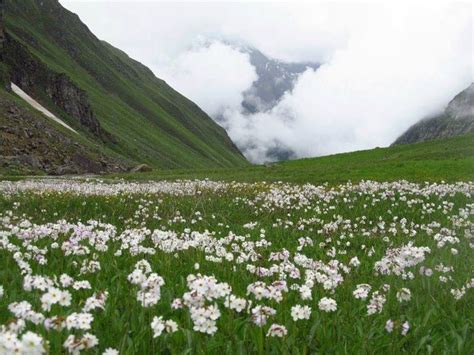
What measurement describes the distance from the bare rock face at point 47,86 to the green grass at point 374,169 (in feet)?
170

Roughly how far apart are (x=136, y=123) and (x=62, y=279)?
14616cm

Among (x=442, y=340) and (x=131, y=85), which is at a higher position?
(x=131, y=85)

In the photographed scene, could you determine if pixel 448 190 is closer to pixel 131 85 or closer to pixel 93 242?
pixel 93 242

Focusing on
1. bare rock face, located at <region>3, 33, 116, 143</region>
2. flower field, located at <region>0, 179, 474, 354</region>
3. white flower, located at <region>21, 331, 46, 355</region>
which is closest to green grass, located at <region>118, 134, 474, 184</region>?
flower field, located at <region>0, 179, 474, 354</region>

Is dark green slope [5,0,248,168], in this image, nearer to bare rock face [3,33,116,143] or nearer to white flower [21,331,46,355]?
bare rock face [3,33,116,143]

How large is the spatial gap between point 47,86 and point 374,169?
8318 centimetres

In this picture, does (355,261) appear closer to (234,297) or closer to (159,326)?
(234,297)

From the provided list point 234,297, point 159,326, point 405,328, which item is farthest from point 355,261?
point 159,326

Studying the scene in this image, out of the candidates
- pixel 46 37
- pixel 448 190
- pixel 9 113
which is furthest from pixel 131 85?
pixel 448 190

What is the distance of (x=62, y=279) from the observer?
443 centimetres

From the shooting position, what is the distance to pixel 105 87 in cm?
16425

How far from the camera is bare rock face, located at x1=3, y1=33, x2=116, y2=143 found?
9400 centimetres

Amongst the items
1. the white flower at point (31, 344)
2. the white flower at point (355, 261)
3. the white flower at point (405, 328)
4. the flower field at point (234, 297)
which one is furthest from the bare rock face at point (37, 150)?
the white flower at point (31, 344)

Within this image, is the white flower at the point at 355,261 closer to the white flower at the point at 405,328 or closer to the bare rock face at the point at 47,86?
the white flower at the point at 405,328
